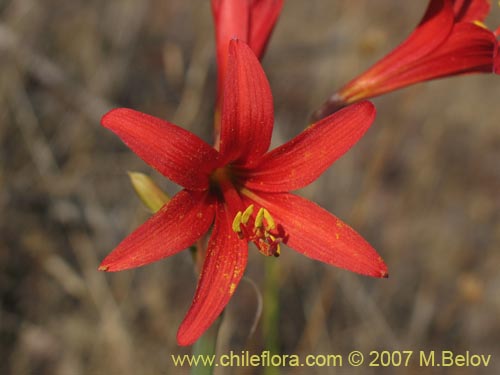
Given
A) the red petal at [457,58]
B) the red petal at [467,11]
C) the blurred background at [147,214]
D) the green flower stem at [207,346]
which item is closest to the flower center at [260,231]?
the green flower stem at [207,346]

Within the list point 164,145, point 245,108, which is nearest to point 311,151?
point 245,108

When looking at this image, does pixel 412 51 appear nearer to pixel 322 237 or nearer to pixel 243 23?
pixel 243 23

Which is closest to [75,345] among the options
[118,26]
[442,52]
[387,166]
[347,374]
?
[347,374]

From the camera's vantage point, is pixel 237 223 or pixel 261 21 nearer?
pixel 237 223

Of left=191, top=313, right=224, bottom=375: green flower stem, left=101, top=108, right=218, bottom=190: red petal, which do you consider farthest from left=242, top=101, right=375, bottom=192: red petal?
left=191, top=313, right=224, bottom=375: green flower stem

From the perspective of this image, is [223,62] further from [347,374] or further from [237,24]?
[347,374]

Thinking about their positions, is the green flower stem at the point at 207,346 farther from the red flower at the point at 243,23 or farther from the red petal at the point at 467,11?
the red petal at the point at 467,11

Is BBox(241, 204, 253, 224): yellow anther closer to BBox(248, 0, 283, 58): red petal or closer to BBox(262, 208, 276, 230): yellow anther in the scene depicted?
BBox(262, 208, 276, 230): yellow anther
